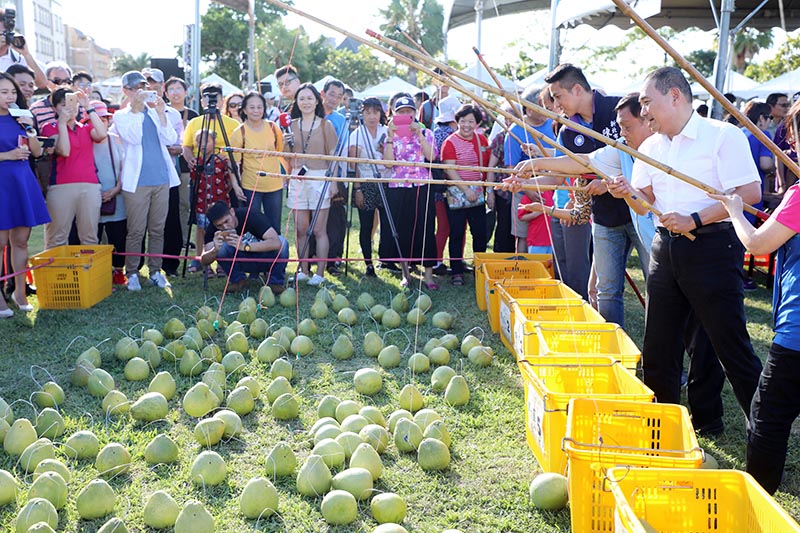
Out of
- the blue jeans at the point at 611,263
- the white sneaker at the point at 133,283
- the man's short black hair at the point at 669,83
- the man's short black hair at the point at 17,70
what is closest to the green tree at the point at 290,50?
the white sneaker at the point at 133,283

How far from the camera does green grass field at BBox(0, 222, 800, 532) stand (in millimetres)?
3590

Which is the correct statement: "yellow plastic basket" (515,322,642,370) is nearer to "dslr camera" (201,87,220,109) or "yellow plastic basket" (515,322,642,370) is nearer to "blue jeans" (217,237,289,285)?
"blue jeans" (217,237,289,285)

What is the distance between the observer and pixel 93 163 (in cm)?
758

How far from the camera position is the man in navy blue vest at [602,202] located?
17.4ft

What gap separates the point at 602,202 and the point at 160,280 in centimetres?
512

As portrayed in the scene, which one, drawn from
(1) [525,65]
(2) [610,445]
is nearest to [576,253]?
(2) [610,445]

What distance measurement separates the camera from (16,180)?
6703 millimetres

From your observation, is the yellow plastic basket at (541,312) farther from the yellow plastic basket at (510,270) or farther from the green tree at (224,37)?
the green tree at (224,37)

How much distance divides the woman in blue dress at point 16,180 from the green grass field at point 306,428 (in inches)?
29.4

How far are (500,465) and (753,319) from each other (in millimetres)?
4175

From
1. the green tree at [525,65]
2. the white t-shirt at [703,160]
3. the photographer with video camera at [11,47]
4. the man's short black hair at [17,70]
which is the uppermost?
the green tree at [525,65]

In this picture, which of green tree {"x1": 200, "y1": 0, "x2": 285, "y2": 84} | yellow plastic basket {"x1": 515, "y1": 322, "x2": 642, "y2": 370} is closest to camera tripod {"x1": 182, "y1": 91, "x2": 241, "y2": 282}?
yellow plastic basket {"x1": 515, "y1": 322, "x2": 642, "y2": 370}

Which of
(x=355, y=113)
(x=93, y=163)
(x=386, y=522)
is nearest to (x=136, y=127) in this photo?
(x=93, y=163)

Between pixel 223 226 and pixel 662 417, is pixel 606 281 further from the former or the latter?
pixel 223 226
